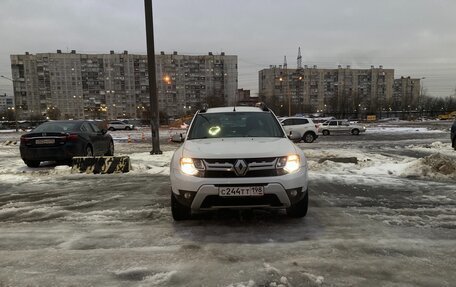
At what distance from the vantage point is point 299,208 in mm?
5109

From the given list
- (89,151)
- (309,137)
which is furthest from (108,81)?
(89,151)

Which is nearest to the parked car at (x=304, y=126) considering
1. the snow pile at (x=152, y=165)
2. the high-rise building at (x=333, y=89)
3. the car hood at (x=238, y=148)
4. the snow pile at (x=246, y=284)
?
the snow pile at (x=152, y=165)

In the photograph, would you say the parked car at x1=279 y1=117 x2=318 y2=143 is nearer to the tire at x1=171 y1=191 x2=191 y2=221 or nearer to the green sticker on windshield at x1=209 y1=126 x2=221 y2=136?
the green sticker on windshield at x1=209 y1=126 x2=221 y2=136

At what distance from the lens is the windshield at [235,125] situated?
19.1 feet

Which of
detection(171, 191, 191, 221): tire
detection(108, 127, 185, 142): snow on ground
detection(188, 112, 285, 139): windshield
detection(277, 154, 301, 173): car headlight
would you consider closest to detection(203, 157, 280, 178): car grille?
detection(277, 154, 301, 173): car headlight

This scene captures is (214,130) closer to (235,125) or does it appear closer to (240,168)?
(235,125)

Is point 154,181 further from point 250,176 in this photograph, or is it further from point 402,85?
point 402,85

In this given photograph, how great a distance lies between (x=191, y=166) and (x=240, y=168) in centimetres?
65

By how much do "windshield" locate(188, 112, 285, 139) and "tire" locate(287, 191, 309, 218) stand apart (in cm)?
122

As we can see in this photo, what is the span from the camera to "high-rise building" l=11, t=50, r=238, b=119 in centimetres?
9469

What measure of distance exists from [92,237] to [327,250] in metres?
2.84

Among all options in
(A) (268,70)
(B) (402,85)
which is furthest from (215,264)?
(B) (402,85)

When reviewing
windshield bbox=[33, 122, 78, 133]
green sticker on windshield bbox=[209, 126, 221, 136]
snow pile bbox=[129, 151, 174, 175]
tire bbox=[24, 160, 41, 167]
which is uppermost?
green sticker on windshield bbox=[209, 126, 221, 136]

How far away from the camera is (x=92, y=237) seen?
4.56m
